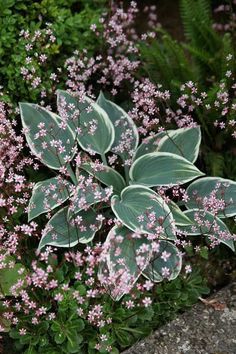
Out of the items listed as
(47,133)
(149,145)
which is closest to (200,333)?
(149,145)

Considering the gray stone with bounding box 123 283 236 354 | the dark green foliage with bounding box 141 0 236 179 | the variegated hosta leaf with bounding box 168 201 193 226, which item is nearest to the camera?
the gray stone with bounding box 123 283 236 354

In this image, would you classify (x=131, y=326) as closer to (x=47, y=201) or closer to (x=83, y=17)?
(x=47, y=201)

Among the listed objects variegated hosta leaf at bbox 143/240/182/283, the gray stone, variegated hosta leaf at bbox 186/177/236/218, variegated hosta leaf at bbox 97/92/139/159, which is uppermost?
variegated hosta leaf at bbox 97/92/139/159

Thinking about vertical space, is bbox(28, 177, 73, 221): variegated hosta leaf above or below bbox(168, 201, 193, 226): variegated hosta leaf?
above

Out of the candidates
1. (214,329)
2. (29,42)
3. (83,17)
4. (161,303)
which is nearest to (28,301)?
(161,303)

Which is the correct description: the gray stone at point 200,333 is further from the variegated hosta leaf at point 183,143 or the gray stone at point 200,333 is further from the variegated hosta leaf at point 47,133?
the variegated hosta leaf at point 47,133

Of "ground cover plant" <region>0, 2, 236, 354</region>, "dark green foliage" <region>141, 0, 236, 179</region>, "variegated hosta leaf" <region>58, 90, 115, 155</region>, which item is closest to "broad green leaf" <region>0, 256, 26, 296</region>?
"ground cover plant" <region>0, 2, 236, 354</region>

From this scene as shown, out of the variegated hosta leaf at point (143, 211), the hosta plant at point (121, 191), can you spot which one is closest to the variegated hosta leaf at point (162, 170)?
the hosta plant at point (121, 191)

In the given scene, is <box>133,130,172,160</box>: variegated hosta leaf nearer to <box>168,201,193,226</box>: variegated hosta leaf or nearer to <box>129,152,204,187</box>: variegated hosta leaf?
<box>129,152,204,187</box>: variegated hosta leaf

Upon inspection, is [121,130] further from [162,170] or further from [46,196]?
[46,196]
